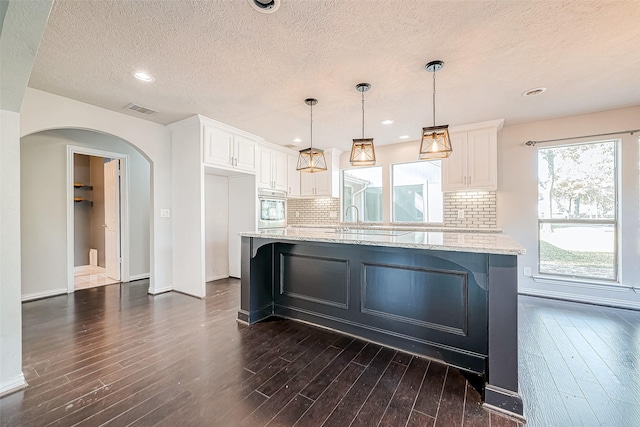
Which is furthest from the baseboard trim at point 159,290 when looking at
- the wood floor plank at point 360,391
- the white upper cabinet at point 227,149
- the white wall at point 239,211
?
the wood floor plank at point 360,391

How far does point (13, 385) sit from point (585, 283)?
5.92 m

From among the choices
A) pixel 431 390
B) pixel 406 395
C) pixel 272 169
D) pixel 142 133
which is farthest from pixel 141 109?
pixel 431 390

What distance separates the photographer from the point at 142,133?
3.88 meters

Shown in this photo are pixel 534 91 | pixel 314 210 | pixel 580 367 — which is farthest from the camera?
pixel 314 210

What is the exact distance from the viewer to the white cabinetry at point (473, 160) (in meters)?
3.98

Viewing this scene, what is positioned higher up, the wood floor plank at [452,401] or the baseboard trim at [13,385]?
the baseboard trim at [13,385]

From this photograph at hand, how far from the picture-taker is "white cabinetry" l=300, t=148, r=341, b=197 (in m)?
5.61

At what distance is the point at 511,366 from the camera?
1.66 m

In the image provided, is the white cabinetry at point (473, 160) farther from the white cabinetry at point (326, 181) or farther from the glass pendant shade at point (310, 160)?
the glass pendant shade at point (310, 160)

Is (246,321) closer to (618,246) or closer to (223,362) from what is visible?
(223,362)

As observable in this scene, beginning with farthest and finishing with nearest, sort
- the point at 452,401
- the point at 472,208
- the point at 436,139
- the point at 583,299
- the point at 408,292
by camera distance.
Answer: the point at 472,208, the point at 583,299, the point at 436,139, the point at 408,292, the point at 452,401

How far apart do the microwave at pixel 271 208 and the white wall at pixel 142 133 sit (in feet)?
4.69

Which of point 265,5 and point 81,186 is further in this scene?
point 81,186

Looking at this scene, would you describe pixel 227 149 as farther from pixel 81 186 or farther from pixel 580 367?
pixel 580 367
